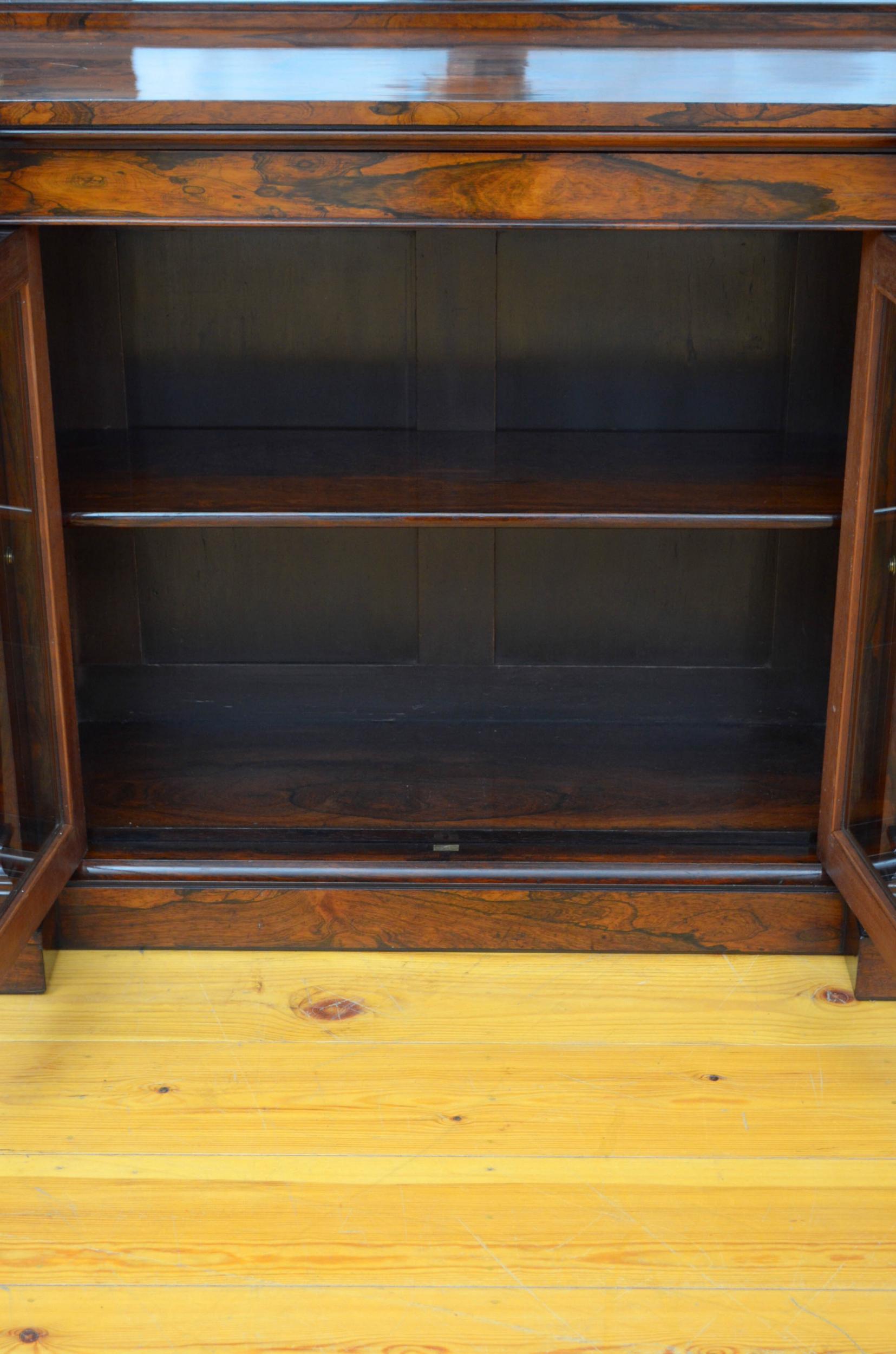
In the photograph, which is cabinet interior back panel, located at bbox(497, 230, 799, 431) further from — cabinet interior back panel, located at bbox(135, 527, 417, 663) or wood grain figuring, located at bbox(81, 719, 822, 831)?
wood grain figuring, located at bbox(81, 719, 822, 831)

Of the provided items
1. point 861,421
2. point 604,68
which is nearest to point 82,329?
point 604,68

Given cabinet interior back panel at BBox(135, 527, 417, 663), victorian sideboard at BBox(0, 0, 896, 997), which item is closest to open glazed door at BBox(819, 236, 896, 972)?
victorian sideboard at BBox(0, 0, 896, 997)

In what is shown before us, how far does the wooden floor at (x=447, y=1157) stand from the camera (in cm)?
103

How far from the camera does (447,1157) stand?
1.20 metres

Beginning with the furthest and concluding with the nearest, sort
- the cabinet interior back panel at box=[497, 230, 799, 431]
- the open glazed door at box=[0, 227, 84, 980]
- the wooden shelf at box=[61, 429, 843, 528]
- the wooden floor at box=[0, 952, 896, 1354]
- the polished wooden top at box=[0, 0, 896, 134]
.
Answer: the cabinet interior back panel at box=[497, 230, 799, 431], the wooden shelf at box=[61, 429, 843, 528], the open glazed door at box=[0, 227, 84, 980], the polished wooden top at box=[0, 0, 896, 134], the wooden floor at box=[0, 952, 896, 1354]

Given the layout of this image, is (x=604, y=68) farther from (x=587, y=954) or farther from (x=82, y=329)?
(x=587, y=954)

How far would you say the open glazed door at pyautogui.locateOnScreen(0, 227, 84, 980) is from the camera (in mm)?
1282

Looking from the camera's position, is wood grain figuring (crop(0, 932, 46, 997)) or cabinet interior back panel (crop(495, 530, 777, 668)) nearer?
wood grain figuring (crop(0, 932, 46, 997))

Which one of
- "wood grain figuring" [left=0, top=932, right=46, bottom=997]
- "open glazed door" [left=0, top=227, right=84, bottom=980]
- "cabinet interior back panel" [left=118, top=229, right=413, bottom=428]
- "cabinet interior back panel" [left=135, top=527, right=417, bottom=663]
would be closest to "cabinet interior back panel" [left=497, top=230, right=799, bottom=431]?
"cabinet interior back panel" [left=118, top=229, right=413, bottom=428]

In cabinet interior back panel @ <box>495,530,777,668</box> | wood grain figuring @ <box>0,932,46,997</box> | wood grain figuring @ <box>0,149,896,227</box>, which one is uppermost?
wood grain figuring @ <box>0,149,896,227</box>

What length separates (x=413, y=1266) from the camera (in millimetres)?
1077

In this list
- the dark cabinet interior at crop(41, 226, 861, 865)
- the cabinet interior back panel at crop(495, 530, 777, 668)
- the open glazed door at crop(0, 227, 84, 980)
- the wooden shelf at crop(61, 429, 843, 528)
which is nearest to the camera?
the open glazed door at crop(0, 227, 84, 980)

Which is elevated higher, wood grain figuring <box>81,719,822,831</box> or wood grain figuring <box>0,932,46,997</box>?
wood grain figuring <box>81,719,822,831</box>

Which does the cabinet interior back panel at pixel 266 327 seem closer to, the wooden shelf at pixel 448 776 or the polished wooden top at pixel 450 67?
the polished wooden top at pixel 450 67
